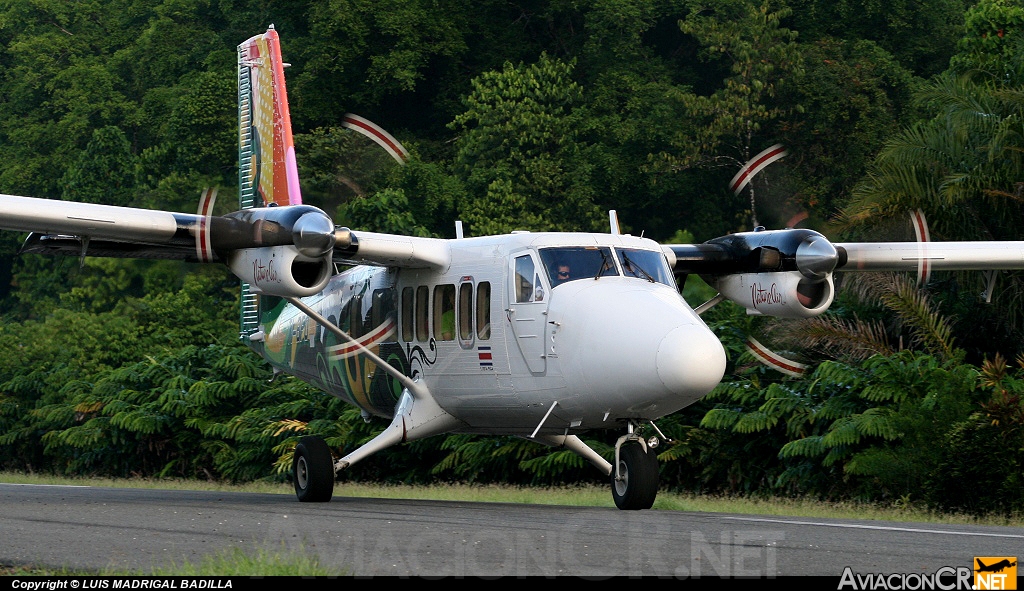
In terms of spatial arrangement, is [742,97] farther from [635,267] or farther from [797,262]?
[635,267]

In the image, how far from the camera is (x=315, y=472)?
14070mm

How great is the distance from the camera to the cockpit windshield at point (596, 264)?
513 inches

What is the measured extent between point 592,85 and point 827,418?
2406 cm

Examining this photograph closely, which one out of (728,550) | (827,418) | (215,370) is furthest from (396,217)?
(728,550)

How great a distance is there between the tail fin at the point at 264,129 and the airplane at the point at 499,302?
1.41 feet

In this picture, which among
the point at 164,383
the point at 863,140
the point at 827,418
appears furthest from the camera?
the point at 863,140

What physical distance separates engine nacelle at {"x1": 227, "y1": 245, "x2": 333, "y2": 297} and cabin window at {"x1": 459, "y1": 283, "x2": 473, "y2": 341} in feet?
4.89

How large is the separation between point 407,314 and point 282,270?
2225 mm

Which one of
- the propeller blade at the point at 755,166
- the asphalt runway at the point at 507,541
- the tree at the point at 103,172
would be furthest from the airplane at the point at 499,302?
the tree at the point at 103,172

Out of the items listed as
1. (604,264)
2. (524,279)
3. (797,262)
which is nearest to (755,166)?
(797,262)

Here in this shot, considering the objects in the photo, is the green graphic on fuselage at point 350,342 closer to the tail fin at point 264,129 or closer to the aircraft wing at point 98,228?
the tail fin at point 264,129

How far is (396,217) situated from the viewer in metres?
27.7

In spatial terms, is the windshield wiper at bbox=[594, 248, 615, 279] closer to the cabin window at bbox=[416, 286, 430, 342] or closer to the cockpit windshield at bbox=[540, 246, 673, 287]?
the cockpit windshield at bbox=[540, 246, 673, 287]

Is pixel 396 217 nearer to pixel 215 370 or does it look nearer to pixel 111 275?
pixel 215 370
